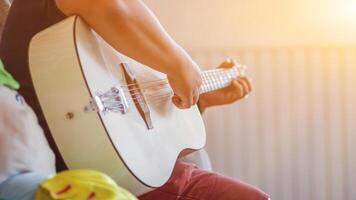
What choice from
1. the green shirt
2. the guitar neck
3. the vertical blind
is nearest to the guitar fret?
the guitar neck

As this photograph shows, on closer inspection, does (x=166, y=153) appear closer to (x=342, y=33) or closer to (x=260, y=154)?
(x=260, y=154)

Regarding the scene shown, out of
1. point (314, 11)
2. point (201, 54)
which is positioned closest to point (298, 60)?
point (314, 11)

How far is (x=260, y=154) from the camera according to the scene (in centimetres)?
174

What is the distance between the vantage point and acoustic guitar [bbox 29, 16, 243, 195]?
2.64 ft

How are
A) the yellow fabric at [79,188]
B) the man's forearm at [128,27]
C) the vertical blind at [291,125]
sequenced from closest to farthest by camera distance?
1. the yellow fabric at [79,188]
2. the man's forearm at [128,27]
3. the vertical blind at [291,125]

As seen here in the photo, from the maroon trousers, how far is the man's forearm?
1.01ft

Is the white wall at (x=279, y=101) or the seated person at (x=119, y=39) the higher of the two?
the seated person at (x=119, y=39)

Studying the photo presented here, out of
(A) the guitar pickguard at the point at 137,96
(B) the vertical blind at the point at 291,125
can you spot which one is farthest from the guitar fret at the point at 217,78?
(A) the guitar pickguard at the point at 137,96

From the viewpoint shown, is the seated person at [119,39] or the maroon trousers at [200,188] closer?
the seated person at [119,39]

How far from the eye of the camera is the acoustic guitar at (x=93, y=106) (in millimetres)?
803

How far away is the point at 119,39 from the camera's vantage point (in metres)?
0.84

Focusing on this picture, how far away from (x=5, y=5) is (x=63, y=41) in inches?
15.0

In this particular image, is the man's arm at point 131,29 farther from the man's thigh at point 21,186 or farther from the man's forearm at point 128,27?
the man's thigh at point 21,186

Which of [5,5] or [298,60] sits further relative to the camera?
[298,60]
